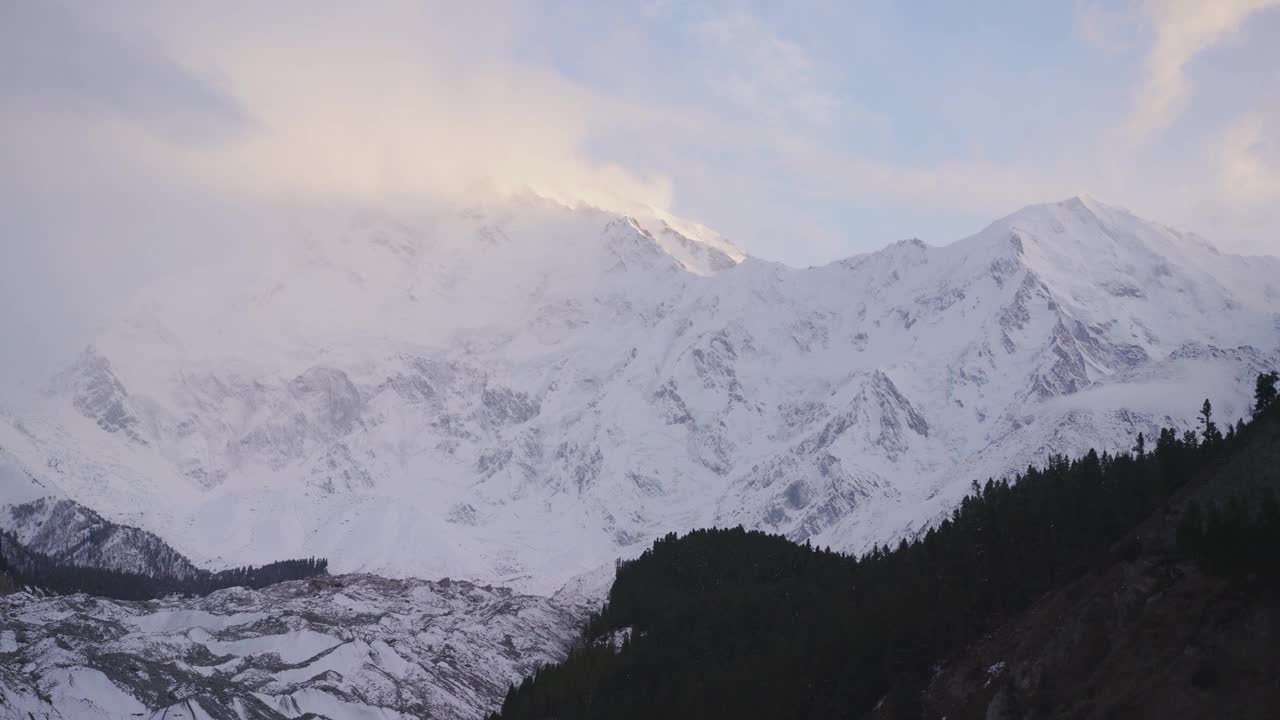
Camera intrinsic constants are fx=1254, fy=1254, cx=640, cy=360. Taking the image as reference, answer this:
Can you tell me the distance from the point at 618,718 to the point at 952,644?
50529mm

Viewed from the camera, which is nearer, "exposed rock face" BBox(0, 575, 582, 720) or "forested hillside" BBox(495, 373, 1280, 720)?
"forested hillside" BBox(495, 373, 1280, 720)

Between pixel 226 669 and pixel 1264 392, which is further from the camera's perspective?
pixel 226 669

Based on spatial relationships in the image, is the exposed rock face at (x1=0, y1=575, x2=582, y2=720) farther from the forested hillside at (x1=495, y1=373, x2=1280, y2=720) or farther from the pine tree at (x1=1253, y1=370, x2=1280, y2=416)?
the pine tree at (x1=1253, y1=370, x2=1280, y2=416)

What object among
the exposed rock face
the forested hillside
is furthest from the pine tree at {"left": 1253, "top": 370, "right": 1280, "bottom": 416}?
the exposed rock face

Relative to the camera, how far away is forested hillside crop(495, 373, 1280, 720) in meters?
64.6

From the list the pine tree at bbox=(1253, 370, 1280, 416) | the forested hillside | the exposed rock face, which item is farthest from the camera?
the exposed rock face

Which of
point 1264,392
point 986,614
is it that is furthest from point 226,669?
point 1264,392

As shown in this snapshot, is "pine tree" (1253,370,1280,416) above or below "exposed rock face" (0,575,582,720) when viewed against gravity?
above

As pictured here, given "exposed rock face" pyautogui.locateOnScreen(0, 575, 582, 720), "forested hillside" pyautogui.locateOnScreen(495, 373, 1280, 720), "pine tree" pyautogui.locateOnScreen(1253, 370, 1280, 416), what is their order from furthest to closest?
"exposed rock face" pyautogui.locateOnScreen(0, 575, 582, 720) < "pine tree" pyautogui.locateOnScreen(1253, 370, 1280, 416) < "forested hillside" pyautogui.locateOnScreen(495, 373, 1280, 720)

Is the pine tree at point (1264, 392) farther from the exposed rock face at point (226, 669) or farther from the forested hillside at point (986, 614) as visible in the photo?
the exposed rock face at point (226, 669)

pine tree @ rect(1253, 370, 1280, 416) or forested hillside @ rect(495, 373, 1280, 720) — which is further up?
pine tree @ rect(1253, 370, 1280, 416)

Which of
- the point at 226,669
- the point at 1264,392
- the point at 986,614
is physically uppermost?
the point at 1264,392

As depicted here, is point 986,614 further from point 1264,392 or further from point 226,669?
point 226,669

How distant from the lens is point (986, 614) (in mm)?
98312
